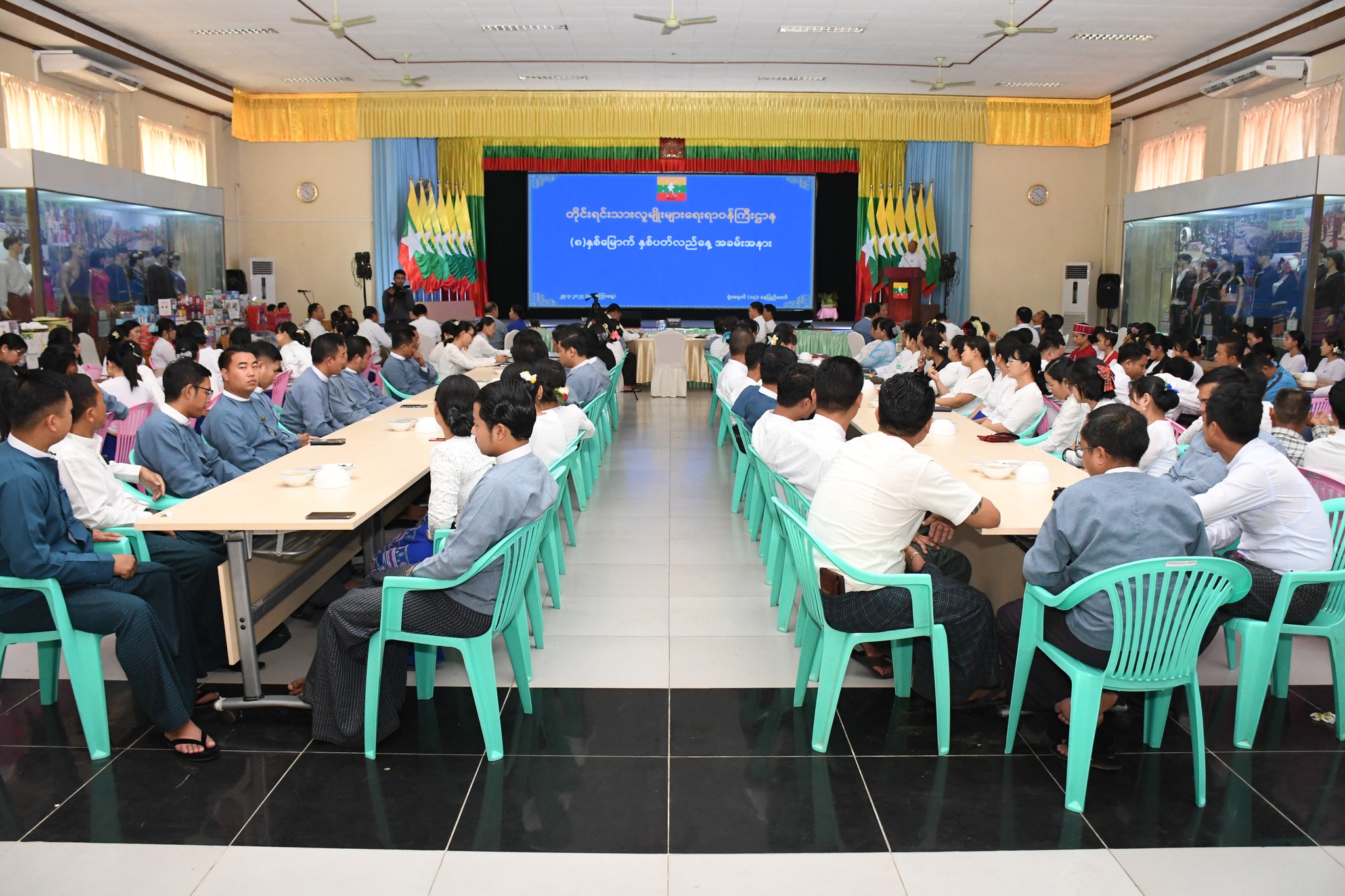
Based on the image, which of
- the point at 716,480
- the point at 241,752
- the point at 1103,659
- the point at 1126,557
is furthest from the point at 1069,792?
the point at 716,480

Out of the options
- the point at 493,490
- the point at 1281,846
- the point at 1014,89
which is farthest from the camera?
the point at 1014,89

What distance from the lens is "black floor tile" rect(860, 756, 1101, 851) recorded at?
2668mm

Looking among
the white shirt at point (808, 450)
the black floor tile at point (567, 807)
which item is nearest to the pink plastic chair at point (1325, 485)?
the white shirt at point (808, 450)

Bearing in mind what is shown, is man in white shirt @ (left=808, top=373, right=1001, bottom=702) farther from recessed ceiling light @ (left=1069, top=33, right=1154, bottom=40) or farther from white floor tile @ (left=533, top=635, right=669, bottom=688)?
recessed ceiling light @ (left=1069, top=33, right=1154, bottom=40)

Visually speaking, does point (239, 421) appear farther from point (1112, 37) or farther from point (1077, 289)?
point (1077, 289)

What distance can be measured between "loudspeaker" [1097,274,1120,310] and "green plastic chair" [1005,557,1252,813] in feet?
38.1

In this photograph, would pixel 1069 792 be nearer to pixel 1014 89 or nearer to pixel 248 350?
pixel 248 350

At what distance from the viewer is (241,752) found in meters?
3.13

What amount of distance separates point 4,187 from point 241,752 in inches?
290

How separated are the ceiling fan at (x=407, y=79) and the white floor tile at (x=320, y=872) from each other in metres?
9.31

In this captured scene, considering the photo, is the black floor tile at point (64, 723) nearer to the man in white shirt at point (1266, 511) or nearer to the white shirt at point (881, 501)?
the white shirt at point (881, 501)

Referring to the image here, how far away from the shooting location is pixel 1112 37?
9547 mm

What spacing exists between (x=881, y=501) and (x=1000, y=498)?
0.77 m

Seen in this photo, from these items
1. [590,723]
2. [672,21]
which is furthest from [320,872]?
[672,21]
